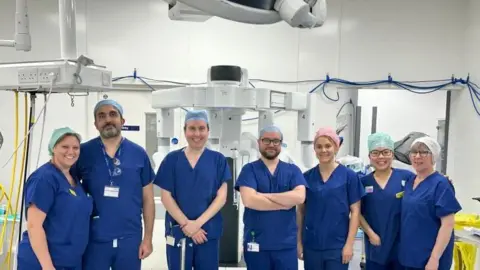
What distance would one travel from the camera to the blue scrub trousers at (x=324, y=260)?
1.95m

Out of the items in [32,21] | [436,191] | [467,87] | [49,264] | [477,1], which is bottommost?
[49,264]

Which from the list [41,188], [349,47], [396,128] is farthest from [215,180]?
[396,128]

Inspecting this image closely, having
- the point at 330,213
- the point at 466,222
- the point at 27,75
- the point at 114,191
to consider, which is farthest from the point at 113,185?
the point at 466,222

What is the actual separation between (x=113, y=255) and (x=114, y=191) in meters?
0.30

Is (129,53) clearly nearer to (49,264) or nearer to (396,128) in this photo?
(49,264)

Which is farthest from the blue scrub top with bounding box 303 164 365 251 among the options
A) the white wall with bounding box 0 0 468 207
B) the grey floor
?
the white wall with bounding box 0 0 468 207

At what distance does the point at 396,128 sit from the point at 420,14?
5.59 ft

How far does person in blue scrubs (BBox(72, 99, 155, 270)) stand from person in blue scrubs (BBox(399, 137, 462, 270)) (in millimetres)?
1277

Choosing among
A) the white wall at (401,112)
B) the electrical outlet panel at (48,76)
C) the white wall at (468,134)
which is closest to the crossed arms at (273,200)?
the electrical outlet panel at (48,76)

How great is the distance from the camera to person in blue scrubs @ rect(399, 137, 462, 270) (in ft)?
5.88

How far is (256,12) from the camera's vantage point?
110 cm

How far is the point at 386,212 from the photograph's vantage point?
1.95m

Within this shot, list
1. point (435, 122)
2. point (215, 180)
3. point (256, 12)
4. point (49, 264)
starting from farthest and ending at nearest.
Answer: point (435, 122), point (215, 180), point (49, 264), point (256, 12)

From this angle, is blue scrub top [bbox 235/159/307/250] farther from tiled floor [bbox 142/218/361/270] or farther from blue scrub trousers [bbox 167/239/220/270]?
tiled floor [bbox 142/218/361/270]
